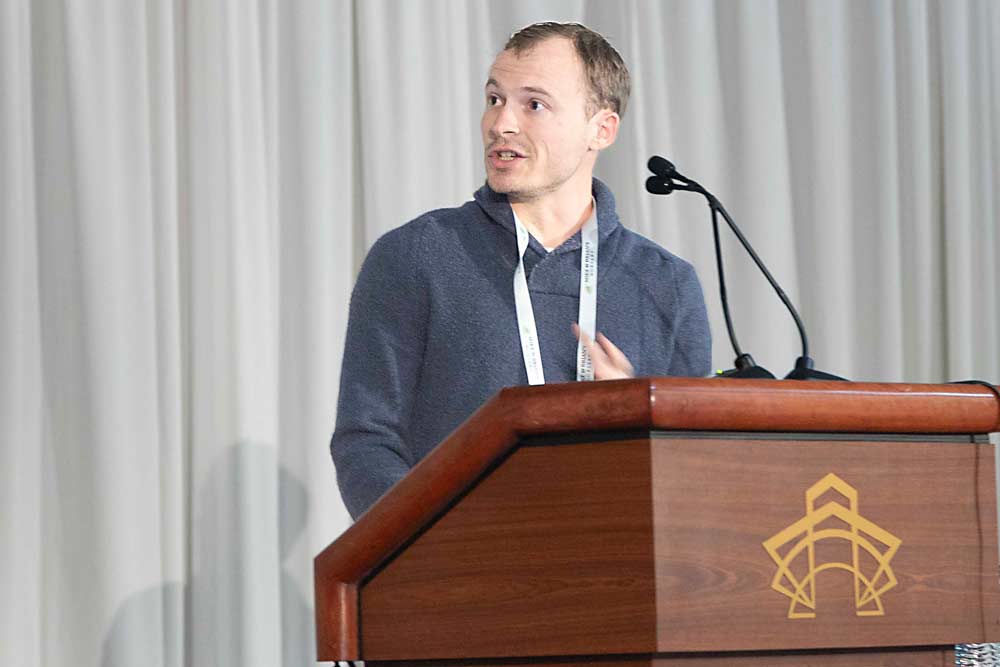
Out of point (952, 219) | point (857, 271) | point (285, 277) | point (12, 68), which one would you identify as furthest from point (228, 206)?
point (952, 219)

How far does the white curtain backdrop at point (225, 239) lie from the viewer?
2.95 m

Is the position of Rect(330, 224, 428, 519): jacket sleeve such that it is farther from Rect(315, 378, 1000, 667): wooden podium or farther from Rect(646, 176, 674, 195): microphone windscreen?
Rect(315, 378, 1000, 667): wooden podium

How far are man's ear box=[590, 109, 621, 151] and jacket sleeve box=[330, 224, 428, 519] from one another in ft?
1.08

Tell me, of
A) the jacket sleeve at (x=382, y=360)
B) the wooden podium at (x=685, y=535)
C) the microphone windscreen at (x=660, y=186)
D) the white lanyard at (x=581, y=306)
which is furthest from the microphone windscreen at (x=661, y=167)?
the wooden podium at (x=685, y=535)

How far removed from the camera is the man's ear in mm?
2256

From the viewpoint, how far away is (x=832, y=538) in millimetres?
1301

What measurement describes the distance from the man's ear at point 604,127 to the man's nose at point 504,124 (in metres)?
0.15

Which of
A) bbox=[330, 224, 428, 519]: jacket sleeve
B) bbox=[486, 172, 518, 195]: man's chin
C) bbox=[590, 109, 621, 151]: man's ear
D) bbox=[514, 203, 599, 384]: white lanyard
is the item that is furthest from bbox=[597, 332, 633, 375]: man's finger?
bbox=[590, 109, 621, 151]: man's ear

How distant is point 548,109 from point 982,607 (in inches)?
41.8

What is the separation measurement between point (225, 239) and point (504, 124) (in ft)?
3.79

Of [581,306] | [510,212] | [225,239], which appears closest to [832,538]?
[581,306]

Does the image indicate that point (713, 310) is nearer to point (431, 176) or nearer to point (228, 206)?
point (431, 176)

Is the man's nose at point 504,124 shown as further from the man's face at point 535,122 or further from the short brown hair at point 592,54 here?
the short brown hair at point 592,54

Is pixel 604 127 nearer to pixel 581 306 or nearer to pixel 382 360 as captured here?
pixel 581 306
